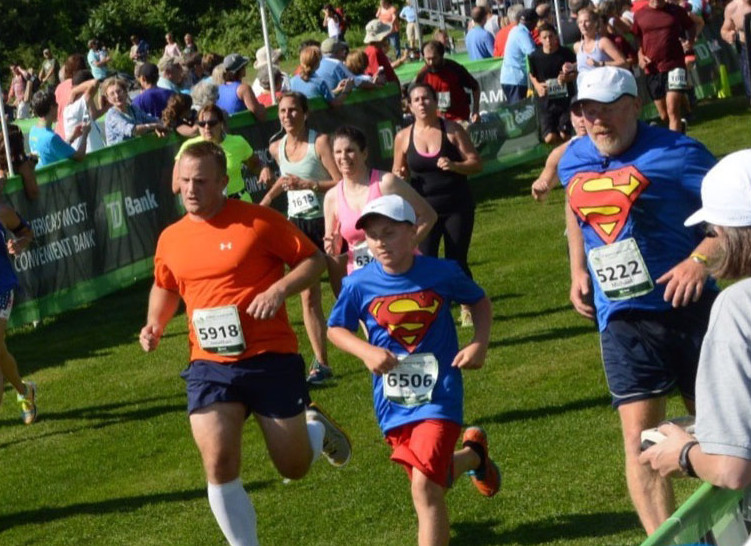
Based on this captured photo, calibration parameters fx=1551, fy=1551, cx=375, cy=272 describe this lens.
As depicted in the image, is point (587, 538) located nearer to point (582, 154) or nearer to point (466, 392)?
point (582, 154)

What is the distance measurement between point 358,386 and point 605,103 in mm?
4920

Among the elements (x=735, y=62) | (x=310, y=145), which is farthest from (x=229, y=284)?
(x=735, y=62)

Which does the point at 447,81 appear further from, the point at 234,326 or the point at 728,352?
the point at 728,352

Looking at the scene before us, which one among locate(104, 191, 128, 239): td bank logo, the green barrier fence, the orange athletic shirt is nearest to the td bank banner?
locate(104, 191, 128, 239): td bank logo

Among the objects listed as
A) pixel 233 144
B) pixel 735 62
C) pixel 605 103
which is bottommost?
pixel 735 62

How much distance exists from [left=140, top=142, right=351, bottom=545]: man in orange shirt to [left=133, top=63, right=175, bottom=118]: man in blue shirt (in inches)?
401

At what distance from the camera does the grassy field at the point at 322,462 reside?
7.87m

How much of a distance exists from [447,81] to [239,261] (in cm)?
1093

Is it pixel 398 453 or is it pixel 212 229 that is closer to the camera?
pixel 398 453

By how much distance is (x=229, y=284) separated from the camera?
280 inches

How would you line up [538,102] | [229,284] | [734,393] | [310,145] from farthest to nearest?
1. [538,102]
2. [310,145]
3. [229,284]
4. [734,393]

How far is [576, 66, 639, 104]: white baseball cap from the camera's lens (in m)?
6.33

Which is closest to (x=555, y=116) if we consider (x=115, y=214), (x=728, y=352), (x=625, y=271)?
(x=115, y=214)

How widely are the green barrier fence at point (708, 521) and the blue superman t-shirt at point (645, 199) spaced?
2.46 meters
